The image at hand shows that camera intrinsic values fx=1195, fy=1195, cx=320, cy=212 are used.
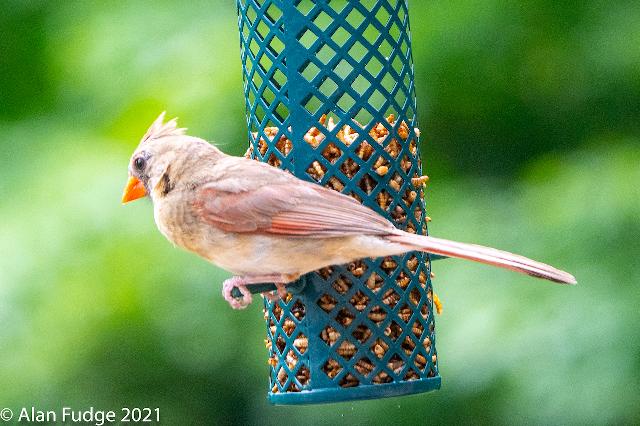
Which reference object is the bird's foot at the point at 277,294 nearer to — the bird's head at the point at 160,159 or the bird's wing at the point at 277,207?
the bird's wing at the point at 277,207

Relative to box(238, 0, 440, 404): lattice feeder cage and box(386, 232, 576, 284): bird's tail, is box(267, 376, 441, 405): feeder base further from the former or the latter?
box(386, 232, 576, 284): bird's tail

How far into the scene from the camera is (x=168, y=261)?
197 inches

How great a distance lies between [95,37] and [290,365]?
226 centimetres

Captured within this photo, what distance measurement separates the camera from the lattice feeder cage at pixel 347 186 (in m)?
3.99

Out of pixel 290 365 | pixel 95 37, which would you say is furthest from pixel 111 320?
pixel 95 37

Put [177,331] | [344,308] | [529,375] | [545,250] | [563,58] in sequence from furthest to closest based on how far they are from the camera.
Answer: [563,58] < [177,331] < [545,250] < [529,375] < [344,308]

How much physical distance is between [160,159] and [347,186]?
66 cm

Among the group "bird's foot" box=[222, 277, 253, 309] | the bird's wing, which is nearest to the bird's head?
the bird's wing

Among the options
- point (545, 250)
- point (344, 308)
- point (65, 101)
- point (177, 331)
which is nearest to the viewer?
point (344, 308)

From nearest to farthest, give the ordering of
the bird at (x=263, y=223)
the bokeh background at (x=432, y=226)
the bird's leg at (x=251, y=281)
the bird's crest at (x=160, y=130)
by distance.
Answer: the bird at (x=263, y=223) < the bird's leg at (x=251, y=281) < the bird's crest at (x=160, y=130) < the bokeh background at (x=432, y=226)

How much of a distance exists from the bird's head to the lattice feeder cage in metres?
0.26

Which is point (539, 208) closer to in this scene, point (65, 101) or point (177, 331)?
point (177, 331)

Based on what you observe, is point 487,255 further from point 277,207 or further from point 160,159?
point 160,159

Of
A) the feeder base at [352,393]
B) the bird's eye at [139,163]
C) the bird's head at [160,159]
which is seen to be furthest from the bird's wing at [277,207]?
the feeder base at [352,393]
